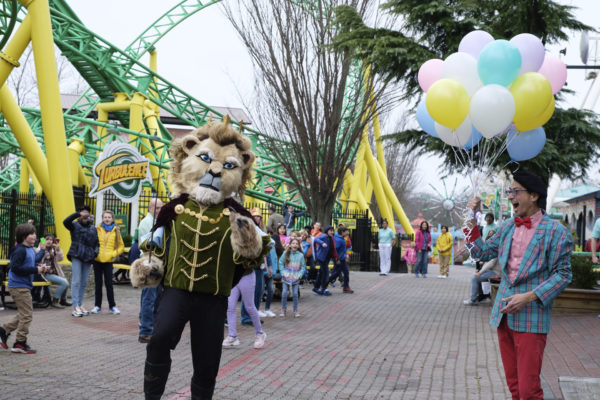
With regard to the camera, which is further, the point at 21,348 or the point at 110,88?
the point at 110,88

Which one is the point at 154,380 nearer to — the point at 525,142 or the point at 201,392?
the point at 201,392

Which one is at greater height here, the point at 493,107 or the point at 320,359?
the point at 493,107

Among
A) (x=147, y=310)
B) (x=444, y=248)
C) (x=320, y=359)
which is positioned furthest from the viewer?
(x=444, y=248)

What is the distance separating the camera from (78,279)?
1030 centimetres

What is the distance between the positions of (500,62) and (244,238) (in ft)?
15.4

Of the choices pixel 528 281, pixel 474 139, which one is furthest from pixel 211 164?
pixel 474 139

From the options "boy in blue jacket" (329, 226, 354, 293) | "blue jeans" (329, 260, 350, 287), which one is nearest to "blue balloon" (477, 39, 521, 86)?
"boy in blue jacket" (329, 226, 354, 293)

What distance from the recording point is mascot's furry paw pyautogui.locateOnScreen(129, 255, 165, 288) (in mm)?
4455

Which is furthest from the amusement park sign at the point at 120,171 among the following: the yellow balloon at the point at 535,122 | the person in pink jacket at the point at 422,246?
the person in pink jacket at the point at 422,246

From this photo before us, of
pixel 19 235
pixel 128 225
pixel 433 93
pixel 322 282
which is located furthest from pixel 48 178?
pixel 433 93

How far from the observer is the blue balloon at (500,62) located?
7.72 meters

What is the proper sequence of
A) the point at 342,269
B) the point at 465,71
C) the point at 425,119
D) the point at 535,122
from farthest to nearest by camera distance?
the point at 342,269
the point at 425,119
the point at 535,122
the point at 465,71

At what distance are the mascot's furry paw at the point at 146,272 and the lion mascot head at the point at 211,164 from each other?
532 millimetres

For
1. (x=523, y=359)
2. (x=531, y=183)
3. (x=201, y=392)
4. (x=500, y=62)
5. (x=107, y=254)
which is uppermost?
(x=500, y=62)
